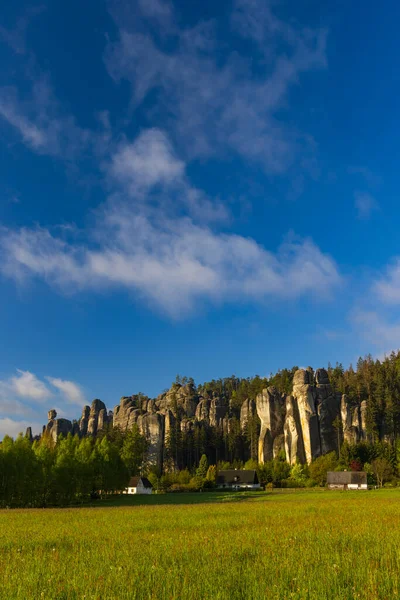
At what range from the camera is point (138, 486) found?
103 meters

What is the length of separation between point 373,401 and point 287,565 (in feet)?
444

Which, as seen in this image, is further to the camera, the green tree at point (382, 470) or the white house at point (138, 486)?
the green tree at point (382, 470)

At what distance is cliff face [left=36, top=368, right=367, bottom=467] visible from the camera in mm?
130875

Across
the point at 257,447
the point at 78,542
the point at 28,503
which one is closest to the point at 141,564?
the point at 78,542

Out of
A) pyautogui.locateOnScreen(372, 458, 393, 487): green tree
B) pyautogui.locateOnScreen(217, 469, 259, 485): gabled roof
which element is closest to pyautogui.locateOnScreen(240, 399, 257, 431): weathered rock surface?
pyautogui.locateOnScreen(217, 469, 259, 485): gabled roof

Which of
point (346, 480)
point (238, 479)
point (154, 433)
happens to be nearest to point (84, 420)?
point (154, 433)

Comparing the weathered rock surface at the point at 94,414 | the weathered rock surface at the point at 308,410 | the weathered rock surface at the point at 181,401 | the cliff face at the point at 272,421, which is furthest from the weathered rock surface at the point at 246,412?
the weathered rock surface at the point at 94,414

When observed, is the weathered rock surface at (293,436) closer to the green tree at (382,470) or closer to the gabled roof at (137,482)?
the green tree at (382,470)

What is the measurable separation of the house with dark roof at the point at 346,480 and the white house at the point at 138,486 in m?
41.9

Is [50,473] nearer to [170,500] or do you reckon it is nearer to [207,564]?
[170,500]

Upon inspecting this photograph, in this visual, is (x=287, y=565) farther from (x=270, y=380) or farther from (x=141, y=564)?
(x=270, y=380)

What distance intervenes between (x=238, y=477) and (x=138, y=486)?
25477mm

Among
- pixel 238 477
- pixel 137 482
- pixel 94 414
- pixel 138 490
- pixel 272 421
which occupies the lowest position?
pixel 138 490

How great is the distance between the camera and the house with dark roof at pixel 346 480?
98.2 metres
